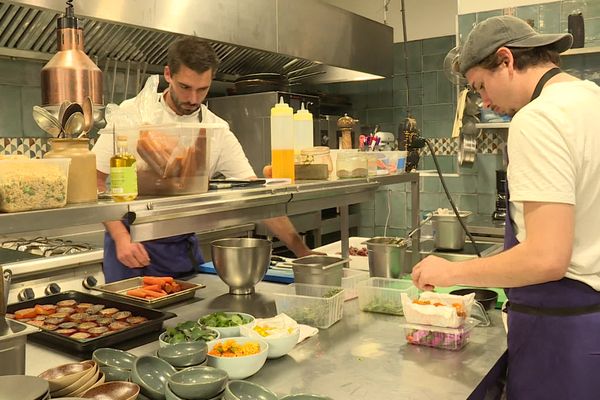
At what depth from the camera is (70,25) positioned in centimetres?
138

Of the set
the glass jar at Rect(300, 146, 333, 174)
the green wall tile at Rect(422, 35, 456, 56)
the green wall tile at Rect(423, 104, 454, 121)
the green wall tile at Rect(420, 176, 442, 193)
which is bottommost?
the green wall tile at Rect(420, 176, 442, 193)

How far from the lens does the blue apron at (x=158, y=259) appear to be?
2.66 metres

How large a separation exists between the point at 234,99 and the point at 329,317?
2.97 meters

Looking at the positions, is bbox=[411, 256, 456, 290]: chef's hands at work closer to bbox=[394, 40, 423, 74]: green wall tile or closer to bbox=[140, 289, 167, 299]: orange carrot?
bbox=[140, 289, 167, 299]: orange carrot

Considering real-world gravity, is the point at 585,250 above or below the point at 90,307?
above

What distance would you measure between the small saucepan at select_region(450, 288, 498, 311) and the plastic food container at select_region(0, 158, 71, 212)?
157 cm

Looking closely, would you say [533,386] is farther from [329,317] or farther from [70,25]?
[70,25]

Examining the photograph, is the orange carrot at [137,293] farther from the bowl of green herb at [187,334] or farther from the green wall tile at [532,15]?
the green wall tile at [532,15]

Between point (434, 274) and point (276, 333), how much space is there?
51 cm

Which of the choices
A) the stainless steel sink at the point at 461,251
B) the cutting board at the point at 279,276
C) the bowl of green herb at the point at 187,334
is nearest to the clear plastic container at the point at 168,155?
the bowl of green herb at the point at 187,334

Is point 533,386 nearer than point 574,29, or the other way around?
point 533,386

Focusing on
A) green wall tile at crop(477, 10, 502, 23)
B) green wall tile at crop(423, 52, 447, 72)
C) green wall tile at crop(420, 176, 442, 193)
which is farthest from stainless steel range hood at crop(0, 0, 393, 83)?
green wall tile at crop(420, 176, 442, 193)

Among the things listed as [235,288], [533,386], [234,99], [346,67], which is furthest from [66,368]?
[346,67]

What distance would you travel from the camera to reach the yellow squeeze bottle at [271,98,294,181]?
2.09 metres
